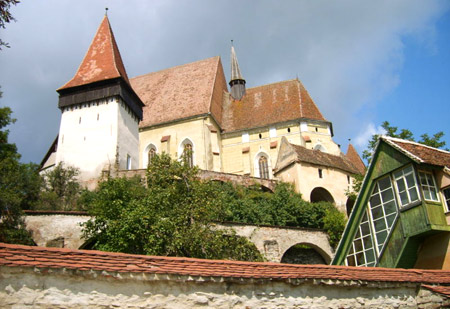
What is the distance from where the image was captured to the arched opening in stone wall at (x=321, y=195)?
32.6 m

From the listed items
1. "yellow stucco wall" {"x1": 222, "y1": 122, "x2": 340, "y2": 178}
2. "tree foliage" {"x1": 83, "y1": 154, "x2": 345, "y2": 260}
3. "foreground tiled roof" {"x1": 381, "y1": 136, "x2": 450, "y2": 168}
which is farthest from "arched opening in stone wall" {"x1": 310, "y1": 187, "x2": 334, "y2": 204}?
"foreground tiled roof" {"x1": 381, "y1": 136, "x2": 450, "y2": 168}

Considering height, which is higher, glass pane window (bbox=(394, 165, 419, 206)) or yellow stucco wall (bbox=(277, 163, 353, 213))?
yellow stucco wall (bbox=(277, 163, 353, 213))

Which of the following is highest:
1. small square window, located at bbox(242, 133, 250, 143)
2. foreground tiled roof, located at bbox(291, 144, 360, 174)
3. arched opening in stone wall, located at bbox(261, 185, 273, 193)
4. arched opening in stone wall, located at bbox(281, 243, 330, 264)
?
small square window, located at bbox(242, 133, 250, 143)

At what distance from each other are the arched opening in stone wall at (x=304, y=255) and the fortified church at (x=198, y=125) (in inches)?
247

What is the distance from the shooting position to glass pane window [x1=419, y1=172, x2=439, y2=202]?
14094 mm

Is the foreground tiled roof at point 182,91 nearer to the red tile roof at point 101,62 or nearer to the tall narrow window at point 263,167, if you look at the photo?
the red tile roof at point 101,62

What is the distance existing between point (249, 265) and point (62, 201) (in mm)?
23101

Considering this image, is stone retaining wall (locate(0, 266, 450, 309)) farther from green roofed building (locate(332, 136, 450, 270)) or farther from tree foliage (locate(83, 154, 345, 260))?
tree foliage (locate(83, 154, 345, 260))

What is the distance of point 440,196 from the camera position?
14.3 meters

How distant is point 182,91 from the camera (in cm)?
4403

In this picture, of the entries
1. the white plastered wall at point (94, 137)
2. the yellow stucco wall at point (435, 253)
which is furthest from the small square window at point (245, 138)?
the yellow stucco wall at point (435, 253)

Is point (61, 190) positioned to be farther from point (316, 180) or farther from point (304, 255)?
point (316, 180)

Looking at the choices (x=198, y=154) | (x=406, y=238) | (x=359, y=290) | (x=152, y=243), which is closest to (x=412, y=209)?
(x=406, y=238)

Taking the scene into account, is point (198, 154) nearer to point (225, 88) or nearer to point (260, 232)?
A: point (225, 88)
